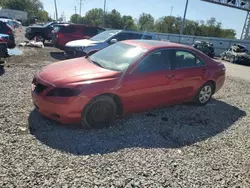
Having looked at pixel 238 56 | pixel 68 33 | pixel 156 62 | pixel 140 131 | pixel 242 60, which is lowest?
pixel 242 60

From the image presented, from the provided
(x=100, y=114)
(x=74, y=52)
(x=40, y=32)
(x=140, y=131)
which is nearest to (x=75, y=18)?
(x=40, y=32)

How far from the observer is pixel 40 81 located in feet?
13.9

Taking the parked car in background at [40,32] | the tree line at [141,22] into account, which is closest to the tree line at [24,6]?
the tree line at [141,22]

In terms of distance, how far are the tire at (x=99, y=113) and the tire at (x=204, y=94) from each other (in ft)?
8.48

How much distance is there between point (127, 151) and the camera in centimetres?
369

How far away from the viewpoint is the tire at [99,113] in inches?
163

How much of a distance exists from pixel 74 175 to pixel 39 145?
0.90 meters

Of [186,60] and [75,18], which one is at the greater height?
[186,60]

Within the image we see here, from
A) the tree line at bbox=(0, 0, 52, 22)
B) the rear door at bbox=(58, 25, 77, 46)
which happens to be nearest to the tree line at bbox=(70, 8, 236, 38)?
the tree line at bbox=(0, 0, 52, 22)

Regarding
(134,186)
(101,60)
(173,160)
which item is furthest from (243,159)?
(101,60)

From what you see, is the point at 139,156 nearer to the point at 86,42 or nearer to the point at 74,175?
the point at 74,175

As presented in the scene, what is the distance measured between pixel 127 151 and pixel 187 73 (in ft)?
8.62

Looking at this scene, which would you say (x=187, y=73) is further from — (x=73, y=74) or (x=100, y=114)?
(x=73, y=74)

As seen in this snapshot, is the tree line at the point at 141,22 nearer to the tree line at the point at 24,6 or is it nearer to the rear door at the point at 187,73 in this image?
the tree line at the point at 24,6
